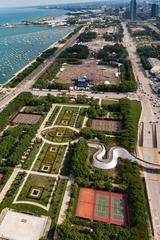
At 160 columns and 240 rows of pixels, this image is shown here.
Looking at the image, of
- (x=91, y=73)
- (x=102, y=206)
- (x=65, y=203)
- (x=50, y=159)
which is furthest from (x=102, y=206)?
(x=91, y=73)

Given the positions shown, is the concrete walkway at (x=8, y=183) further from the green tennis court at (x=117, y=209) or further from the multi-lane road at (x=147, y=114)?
the multi-lane road at (x=147, y=114)

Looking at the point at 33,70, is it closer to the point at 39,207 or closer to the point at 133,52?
the point at 133,52

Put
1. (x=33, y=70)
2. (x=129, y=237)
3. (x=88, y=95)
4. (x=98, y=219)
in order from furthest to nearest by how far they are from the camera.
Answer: (x=33, y=70) < (x=88, y=95) < (x=98, y=219) < (x=129, y=237)

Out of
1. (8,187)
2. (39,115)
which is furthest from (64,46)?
(8,187)

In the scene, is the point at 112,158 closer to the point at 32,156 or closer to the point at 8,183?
the point at 32,156

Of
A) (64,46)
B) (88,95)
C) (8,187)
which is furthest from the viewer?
(64,46)

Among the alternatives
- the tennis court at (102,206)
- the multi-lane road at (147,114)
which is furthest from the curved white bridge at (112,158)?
the tennis court at (102,206)
